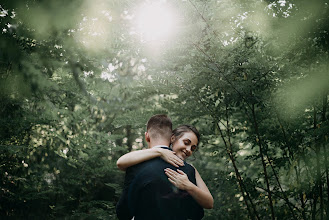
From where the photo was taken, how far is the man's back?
1538 millimetres

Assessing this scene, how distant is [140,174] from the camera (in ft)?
5.27

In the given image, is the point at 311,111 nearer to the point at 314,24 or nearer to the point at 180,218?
the point at 314,24

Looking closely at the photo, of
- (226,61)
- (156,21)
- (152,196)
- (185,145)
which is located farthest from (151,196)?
(156,21)

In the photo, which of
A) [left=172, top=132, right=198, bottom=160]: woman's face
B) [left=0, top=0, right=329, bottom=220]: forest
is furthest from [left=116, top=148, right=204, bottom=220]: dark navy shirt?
[left=0, top=0, right=329, bottom=220]: forest

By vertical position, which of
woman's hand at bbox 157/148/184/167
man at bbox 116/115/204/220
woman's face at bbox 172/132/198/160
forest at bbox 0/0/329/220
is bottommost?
man at bbox 116/115/204/220

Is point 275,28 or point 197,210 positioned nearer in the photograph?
point 197,210

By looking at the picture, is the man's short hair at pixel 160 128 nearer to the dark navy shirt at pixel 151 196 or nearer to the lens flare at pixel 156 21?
the dark navy shirt at pixel 151 196

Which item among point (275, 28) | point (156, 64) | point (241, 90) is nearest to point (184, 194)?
point (241, 90)

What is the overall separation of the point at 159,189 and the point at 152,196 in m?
0.06

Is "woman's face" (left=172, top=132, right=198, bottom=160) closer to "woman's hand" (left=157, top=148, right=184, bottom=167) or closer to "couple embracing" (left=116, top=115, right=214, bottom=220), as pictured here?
"couple embracing" (left=116, top=115, right=214, bottom=220)

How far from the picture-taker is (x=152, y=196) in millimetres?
1547

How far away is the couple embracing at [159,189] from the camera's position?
155 centimetres

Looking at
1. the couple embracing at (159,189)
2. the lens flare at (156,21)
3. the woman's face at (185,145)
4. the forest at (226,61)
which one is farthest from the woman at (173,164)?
the lens flare at (156,21)

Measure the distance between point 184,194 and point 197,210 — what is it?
0.56 feet
